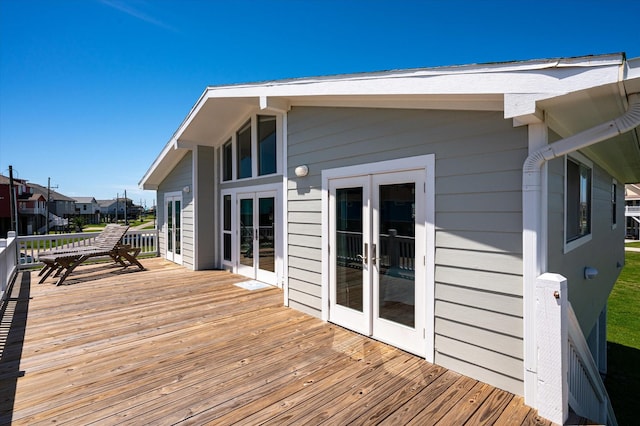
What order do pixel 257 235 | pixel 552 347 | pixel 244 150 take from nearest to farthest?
1. pixel 552 347
2. pixel 257 235
3. pixel 244 150

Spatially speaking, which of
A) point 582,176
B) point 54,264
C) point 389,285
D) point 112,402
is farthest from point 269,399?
point 54,264

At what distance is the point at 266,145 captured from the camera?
6160 mm

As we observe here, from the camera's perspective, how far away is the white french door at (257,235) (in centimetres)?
602

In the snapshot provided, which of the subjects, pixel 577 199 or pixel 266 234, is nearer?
pixel 577 199

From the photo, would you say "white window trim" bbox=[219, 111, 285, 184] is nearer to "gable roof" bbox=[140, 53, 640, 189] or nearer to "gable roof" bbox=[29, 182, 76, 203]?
"gable roof" bbox=[140, 53, 640, 189]

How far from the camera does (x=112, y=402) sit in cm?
231

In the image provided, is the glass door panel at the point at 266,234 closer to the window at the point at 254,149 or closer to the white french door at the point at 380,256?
the window at the point at 254,149

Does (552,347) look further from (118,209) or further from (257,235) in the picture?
(118,209)

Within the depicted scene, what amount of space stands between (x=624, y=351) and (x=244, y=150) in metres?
10.9

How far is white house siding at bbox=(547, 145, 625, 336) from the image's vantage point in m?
2.68

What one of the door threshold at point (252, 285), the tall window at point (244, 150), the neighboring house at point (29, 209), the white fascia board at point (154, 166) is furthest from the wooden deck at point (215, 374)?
the neighboring house at point (29, 209)

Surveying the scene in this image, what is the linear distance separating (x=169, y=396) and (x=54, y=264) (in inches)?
247

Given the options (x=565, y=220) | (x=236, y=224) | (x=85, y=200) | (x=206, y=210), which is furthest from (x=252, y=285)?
(x=85, y=200)

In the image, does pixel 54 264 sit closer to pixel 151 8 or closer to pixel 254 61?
pixel 151 8
